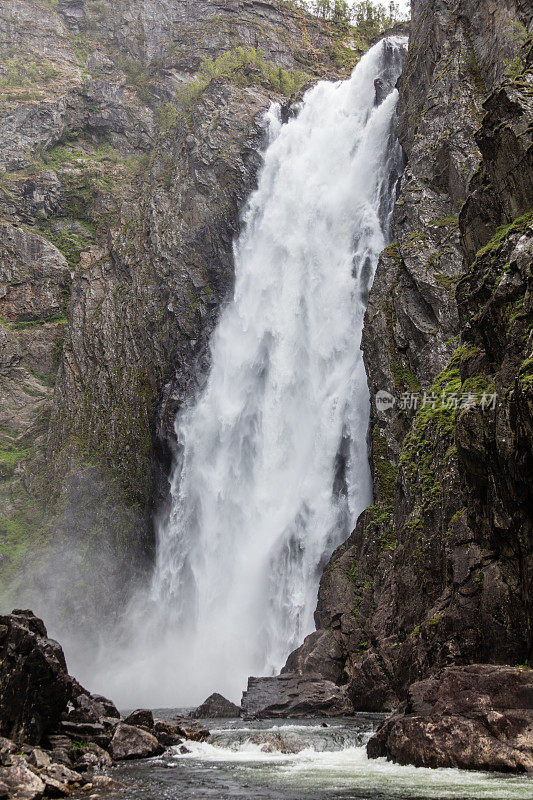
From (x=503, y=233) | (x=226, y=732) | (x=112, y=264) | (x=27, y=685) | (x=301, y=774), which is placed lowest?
(x=301, y=774)

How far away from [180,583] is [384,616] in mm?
16511

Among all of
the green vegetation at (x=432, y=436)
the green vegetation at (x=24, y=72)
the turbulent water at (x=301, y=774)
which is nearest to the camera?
the turbulent water at (x=301, y=774)

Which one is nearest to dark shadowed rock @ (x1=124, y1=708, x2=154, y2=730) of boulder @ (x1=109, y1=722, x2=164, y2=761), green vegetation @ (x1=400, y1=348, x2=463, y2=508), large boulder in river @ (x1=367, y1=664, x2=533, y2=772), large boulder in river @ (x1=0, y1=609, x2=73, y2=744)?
boulder @ (x1=109, y1=722, x2=164, y2=761)

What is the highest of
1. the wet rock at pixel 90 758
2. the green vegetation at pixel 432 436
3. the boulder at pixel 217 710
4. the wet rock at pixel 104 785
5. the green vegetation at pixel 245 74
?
the green vegetation at pixel 245 74

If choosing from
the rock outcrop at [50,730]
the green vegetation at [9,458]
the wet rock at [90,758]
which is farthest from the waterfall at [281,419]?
the wet rock at [90,758]

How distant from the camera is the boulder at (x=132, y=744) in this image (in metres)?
12.9

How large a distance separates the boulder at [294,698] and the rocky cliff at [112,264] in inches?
721

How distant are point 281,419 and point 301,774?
2351 cm

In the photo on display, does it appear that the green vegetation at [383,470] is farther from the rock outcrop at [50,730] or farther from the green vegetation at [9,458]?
the green vegetation at [9,458]

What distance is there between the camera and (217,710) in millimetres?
20531

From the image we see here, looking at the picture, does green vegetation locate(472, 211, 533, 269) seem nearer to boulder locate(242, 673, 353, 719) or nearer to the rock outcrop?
boulder locate(242, 673, 353, 719)

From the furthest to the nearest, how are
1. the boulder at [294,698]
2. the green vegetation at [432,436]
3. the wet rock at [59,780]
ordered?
the boulder at [294,698], the green vegetation at [432,436], the wet rock at [59,780]

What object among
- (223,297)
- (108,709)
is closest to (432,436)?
(108,709)

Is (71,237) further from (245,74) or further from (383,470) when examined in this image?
(383,470)
